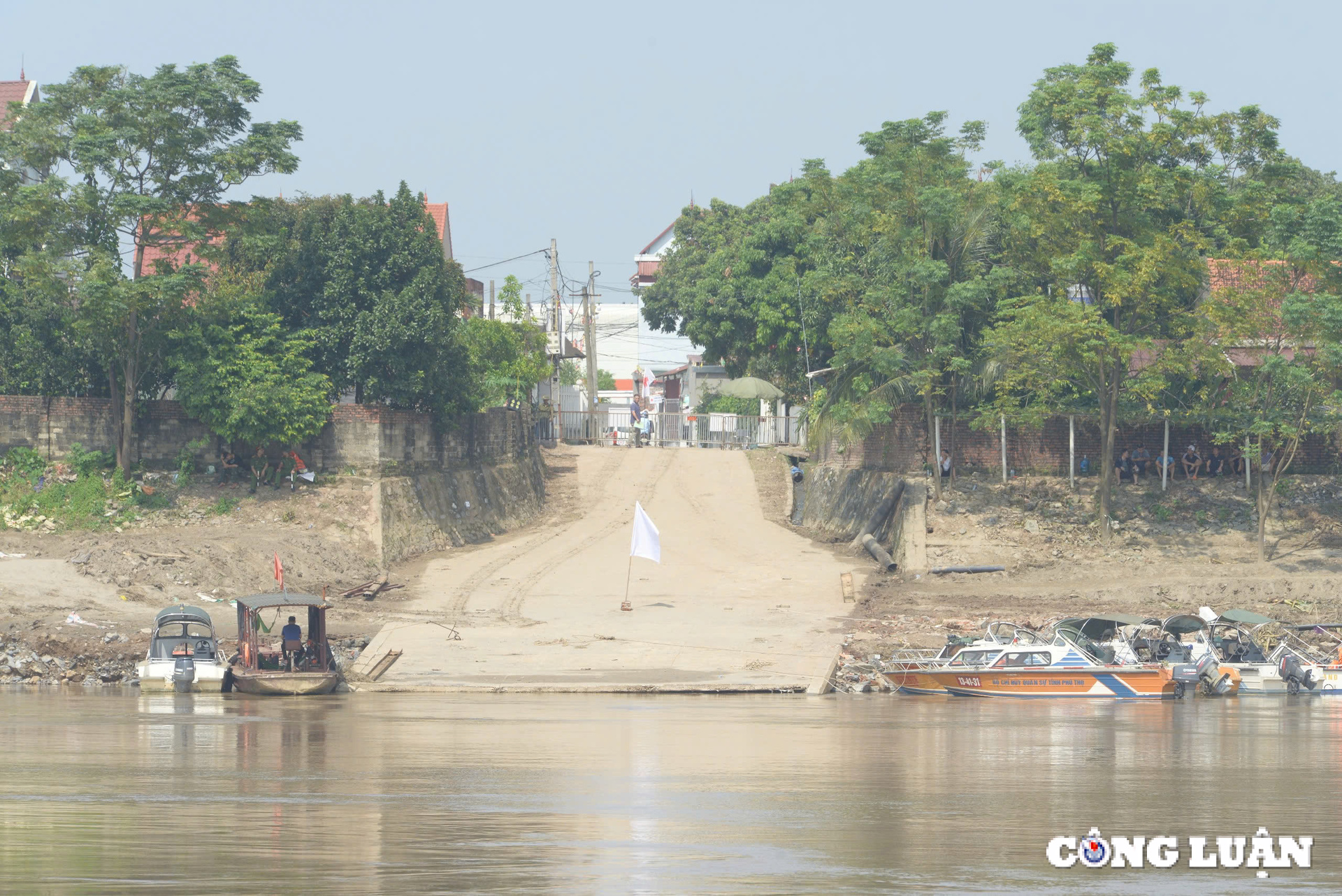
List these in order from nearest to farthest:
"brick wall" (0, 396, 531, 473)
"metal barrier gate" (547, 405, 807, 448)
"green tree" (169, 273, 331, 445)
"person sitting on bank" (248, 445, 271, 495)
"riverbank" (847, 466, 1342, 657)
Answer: "riverbank" (847, 466, 1342, 657), "green tree" (169, 273, 331, 445), "brick wall" (0, 396, 531, 473), "person sitting on bank" (248, 445, 271, 495), "metal barrier gate" (547, 405, 807, 448)

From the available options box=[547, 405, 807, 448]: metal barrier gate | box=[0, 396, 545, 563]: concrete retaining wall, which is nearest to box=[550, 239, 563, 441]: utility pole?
box=[547, 405, 807, 448]: metal barrier gate

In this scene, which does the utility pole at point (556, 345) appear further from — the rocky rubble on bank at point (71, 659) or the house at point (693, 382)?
the rocky rubble on bank at point (71, 659)

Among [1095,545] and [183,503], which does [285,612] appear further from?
[1095,545]

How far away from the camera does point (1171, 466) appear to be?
39344 millimetres

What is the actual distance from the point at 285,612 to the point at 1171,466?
2476cm

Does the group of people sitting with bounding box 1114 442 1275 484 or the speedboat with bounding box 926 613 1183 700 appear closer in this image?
the speedboat with bounding box 926 613 1183 700

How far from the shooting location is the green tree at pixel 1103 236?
3519 cm

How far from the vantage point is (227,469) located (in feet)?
126

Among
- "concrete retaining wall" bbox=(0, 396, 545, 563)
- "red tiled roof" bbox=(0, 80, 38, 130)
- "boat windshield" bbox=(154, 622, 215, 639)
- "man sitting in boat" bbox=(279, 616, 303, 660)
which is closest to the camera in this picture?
"man sitting in boat" bbox=(279, 616, 303, 660)

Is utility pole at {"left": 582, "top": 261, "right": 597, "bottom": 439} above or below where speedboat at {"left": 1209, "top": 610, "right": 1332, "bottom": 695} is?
above

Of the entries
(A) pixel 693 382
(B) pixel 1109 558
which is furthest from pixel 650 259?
(B) pixel 1109 558

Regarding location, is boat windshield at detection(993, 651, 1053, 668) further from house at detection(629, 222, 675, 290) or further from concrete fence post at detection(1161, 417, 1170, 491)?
house at detection(629, 222, 675, 290)

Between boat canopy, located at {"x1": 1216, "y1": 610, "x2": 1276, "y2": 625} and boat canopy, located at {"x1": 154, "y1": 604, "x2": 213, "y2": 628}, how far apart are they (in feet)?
71.1

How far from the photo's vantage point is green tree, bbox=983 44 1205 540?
115 feet
